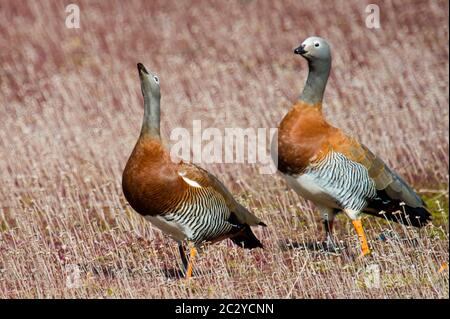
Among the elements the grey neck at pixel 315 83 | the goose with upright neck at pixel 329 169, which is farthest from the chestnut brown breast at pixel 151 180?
the grey neck at pixel 315 83

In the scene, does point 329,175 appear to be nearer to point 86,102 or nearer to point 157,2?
point 86,102

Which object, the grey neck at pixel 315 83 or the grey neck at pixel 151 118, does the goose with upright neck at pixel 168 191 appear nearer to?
the grey neck at pixel 151 118

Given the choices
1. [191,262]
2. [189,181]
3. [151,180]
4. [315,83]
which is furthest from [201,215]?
[315,83]

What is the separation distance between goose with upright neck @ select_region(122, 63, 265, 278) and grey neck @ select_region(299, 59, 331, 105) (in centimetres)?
150

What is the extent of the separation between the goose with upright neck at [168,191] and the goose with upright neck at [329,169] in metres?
0.97

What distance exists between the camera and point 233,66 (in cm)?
1891

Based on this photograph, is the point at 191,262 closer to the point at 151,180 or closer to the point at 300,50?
the point at 151,180

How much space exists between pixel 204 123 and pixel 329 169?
5.80 meters

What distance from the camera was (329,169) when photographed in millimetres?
8977

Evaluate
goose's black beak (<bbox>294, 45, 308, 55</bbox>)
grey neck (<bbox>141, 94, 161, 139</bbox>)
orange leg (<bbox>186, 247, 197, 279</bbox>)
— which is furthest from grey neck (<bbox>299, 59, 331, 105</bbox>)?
orange leg (<bbox>186, 247, 197, 279</bbox>)

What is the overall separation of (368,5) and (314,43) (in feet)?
48.5

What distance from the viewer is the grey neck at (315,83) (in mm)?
9312

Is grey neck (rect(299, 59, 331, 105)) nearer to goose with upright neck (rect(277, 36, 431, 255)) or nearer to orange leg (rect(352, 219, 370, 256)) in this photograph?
goose with upright neck (rect(277, 36, 431, 255))

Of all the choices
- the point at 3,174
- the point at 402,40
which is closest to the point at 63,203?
→ the point at 3,174
